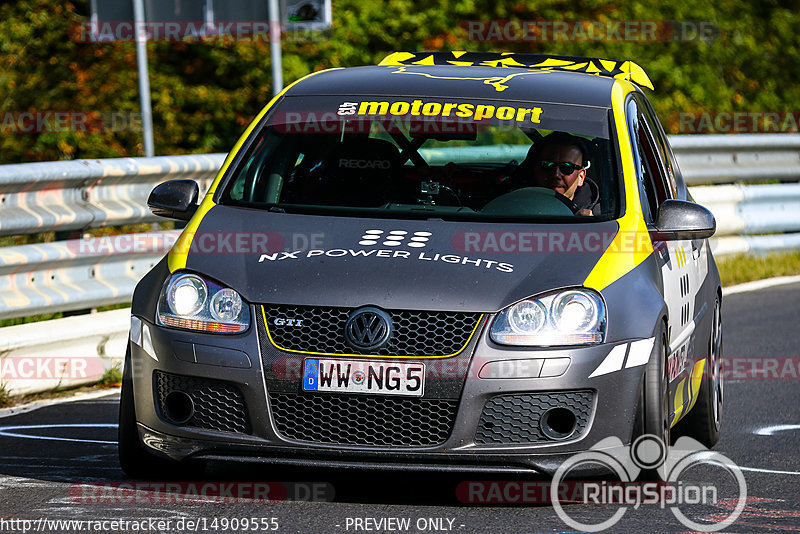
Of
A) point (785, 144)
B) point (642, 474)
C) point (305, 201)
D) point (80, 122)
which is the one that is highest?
point (305, 201)

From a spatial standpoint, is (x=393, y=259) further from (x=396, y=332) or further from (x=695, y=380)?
(x=695, y=380)

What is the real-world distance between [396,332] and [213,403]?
73 centimetres

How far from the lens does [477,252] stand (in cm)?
600

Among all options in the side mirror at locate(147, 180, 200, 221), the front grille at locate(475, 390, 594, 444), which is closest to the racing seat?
the side mirror at locate(147, 180, 200, 221)

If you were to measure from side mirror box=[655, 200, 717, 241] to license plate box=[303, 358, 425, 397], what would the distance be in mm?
1413

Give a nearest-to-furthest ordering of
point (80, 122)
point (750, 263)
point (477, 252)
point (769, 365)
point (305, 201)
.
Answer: point (477, 252) → point (305, 201) → point (769, 365) → point (750, 263) → point (80, 122)

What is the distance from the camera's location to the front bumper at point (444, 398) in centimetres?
564

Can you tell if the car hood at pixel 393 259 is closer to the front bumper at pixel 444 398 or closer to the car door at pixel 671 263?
the front bumper at pixel 444 398

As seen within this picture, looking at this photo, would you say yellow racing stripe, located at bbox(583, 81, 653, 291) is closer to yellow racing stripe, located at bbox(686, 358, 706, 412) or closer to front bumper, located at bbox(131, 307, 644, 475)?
front bumper, located at bbox(131, 307, 644, 475)

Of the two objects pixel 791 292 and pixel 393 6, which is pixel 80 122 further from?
pixel 791 292

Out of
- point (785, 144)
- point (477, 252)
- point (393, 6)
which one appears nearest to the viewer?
point (477, 252)

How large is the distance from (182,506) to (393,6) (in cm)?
1823

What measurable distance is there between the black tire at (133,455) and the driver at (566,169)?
72.4 inches

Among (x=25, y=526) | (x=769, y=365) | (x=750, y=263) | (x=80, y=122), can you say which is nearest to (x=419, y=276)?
(x=25, y=526)
